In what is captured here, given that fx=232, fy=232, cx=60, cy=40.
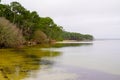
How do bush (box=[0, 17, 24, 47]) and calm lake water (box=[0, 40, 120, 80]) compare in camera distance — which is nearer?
calm lake water (box=[0, 40, 120, 80])

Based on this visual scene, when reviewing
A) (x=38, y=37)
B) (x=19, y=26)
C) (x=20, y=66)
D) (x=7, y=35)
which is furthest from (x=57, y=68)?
(x=38, y=37)

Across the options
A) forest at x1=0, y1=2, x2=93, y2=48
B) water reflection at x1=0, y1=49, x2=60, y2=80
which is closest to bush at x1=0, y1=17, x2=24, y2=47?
forest at x1=0, y1=2, x2=93, y2=48

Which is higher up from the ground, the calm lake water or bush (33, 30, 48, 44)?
bush (33, 30, 48, 44)

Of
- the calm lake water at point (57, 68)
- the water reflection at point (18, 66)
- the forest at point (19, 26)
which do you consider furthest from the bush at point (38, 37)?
the water reflection at point (18, 66)

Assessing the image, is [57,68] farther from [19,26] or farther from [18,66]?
[19,26]

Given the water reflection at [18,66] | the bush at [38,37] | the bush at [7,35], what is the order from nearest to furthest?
the water reflection at [18,66] → the bush at [7,35] → the bush at [38,37]

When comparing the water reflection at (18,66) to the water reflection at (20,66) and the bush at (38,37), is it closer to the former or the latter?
the water reflection at (20,66)

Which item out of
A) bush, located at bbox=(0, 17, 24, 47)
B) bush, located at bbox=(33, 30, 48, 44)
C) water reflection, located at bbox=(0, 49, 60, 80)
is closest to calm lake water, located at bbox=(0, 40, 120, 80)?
water reflection, located at bbox=(0, 49, 60, 80)

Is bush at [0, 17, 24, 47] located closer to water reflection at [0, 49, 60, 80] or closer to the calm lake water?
the calm lake water

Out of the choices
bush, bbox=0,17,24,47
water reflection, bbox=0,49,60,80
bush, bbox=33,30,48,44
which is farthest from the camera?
bush, bbox=33,30,48,44

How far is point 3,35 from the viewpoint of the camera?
33.9 m

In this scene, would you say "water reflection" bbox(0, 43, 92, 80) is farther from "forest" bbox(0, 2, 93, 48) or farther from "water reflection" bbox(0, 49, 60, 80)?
"forest" bbox(0, 2, 93, 48)

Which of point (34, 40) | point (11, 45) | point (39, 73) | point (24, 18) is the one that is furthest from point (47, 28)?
point (39, 73)

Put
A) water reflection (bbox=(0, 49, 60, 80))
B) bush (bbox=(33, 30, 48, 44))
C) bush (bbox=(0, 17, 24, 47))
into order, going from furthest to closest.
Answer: bush (bbox=(33, 30, 48, 44)) < bush (bbox=(0, 17, 24, 47)) < water reflection (bbox=(0, 49, 60, 80))
